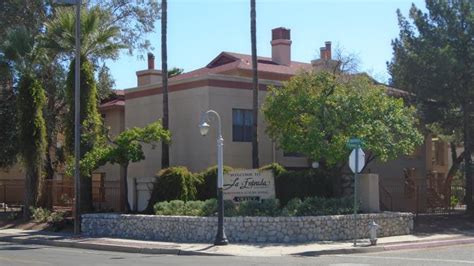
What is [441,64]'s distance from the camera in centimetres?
2866

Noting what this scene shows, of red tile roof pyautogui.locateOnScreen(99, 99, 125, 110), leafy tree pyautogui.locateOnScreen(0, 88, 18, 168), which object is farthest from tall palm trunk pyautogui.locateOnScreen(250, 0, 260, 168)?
leafy tree pyautogui.locateOnScreen(0, 88, 18, 168)

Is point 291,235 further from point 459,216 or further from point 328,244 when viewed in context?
point 459,216

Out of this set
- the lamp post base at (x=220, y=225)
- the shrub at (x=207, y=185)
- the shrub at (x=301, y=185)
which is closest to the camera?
the lamp post base at (x=220, y=225)

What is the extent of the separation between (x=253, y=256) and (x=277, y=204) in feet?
16.9

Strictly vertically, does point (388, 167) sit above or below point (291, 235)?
above

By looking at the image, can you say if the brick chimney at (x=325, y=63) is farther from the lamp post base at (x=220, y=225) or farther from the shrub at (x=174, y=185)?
the lamp post base at (x=220, y=225)

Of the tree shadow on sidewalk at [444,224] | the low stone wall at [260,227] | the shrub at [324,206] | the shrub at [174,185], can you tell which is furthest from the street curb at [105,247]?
the tree shadow on sidewalk at [444,224]

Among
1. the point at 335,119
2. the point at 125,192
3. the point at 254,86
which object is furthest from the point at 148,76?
the point at 335,119

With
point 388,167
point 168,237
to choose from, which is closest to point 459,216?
point 388,167

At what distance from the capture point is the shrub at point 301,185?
27.1m

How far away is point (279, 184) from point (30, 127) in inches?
491

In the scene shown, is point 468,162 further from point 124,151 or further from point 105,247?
point 105,247

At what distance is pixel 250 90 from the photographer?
1282 inches

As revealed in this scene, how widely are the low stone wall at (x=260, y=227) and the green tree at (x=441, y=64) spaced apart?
749 cm
